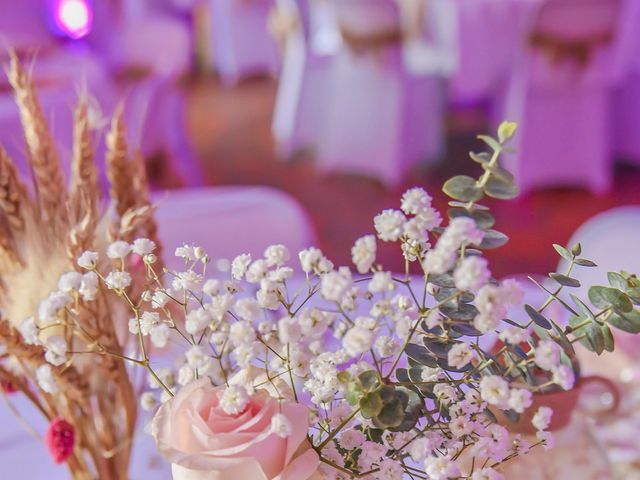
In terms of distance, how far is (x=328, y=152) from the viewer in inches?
148

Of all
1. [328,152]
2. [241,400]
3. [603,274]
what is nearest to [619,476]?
[603,274]

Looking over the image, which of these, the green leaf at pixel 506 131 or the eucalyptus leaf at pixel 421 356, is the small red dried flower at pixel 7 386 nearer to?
the eucalyptus leaf at pixel 421 356

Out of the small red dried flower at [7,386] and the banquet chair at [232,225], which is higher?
the small red dried flower at [7,386]

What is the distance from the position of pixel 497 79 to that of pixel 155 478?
111 inches

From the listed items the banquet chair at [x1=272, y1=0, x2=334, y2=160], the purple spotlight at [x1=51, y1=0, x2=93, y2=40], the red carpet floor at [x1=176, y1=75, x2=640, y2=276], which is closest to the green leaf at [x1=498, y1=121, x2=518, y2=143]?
the red carpet floor at [x1=176, y1=75, x2=640, y2=276]

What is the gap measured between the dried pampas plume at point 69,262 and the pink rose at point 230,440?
7.4 inches

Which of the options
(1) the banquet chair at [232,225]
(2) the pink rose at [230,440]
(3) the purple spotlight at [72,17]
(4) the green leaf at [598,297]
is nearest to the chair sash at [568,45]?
(1) the banquet chair at [232,225]

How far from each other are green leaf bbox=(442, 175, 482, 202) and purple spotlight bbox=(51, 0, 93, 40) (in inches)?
155

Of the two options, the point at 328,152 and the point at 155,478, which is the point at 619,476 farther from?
the point at 328,152

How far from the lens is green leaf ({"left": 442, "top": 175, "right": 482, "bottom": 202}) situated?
1.73ft

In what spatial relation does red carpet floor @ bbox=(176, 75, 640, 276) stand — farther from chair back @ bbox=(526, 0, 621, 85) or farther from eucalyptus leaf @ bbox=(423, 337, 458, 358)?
eucalyptus leaf @ bbox=(423, 337, 458, 358)

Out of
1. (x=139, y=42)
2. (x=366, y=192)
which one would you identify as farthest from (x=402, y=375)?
(x=139, y=42)

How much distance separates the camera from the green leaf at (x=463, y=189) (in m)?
0.53

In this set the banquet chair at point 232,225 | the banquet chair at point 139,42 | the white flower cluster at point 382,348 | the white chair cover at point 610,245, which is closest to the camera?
the white flower cluster at point 382,348
